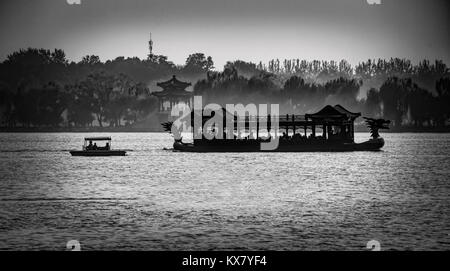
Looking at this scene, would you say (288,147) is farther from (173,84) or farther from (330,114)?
(173,84)

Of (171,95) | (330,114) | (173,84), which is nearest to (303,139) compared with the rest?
(330,114)

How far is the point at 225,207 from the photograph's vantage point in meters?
30.7

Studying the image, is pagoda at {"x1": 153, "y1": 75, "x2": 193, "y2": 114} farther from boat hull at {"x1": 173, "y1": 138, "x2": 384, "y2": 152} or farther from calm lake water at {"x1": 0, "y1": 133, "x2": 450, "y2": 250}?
calm lake water at {"x1": 0, "y1": 133, "x2": 450, "y2": 250}

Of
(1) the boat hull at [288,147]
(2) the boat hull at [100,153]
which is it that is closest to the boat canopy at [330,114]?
(1) the boat hull at [288,147]

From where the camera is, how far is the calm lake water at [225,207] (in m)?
22.1

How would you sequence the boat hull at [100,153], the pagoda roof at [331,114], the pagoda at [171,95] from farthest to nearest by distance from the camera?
the pagoda at [171,95] < the boat hull at [100,153] < the pagoda roof at [331,114]

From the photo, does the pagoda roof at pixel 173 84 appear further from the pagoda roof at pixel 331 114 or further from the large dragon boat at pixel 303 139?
the pagoda roof at pixel 331 114

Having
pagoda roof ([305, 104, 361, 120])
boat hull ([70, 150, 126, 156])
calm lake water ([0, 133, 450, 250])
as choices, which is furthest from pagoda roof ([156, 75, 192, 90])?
calm lake water ([0, 133, 450, 250])

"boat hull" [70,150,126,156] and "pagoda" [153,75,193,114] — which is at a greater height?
"pagoda" [153,75,193,114]

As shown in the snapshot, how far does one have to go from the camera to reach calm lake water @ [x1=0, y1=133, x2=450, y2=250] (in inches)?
869

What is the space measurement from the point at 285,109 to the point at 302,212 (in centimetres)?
10587

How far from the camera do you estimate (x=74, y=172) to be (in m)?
51.8
